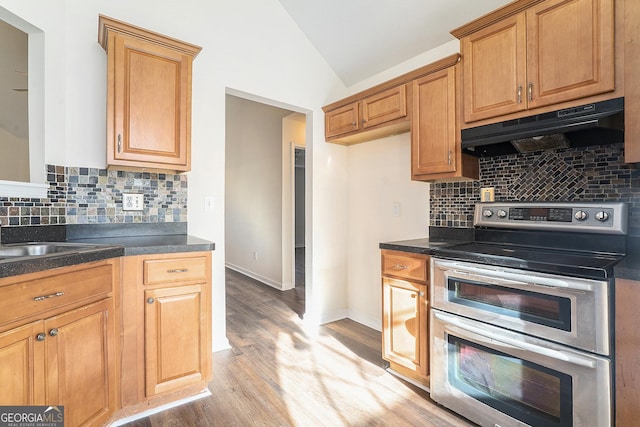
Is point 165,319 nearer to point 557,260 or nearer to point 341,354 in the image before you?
point 341,354

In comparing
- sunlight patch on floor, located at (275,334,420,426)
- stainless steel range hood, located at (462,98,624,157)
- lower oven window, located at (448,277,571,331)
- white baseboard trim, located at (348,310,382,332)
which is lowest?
sunlight patch on floor, located at (275,334,420,426)

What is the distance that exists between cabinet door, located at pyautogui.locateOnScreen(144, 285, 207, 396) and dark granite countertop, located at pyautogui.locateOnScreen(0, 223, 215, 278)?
0.25m

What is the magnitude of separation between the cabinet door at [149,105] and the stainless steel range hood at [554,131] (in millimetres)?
1862

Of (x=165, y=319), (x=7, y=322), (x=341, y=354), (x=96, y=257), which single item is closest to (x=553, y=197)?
(x=341, y=354)

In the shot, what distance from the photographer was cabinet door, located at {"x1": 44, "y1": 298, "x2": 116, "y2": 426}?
4.25ft

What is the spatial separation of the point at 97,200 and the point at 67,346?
1.01m

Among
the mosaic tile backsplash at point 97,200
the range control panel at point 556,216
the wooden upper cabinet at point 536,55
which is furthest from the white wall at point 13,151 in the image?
the range control panel at point 556,216

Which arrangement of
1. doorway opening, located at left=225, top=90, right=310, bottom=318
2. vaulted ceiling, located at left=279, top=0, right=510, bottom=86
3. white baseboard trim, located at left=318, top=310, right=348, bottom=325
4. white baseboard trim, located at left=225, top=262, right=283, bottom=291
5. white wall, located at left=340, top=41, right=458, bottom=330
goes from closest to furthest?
vaulted ceiling, located at left=279, top=0, right=510, bottom=86 < white wall, located at left=340, top=41, right=458, bottom=330 < white baseboard trim, located at left=318, top=310, right=348, bottom=325 < doorway opening, located at left=225, top=90, right=310, bottom=318 < white baseboard trim, located at left=225, top=262, right=283, bottom=291

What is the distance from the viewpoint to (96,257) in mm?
1452

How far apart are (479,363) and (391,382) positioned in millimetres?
668

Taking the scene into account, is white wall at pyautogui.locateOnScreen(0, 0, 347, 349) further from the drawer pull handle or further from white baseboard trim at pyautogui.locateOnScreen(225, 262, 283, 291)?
white baseboard trim at pyautogui.locateOnScreen(225, 262, 283, 291)

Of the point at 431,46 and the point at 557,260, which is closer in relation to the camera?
the point at 557,260

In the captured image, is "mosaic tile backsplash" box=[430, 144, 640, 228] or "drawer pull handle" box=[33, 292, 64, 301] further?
"mosaic tile backsplash" box=[430, 144, 640, 228]

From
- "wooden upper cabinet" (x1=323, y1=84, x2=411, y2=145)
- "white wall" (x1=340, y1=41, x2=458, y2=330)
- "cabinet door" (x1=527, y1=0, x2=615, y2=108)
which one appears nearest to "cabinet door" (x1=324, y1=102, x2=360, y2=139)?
"wooden upper cabinet" (x1=323, y1=84, x2=411, y2=145)
